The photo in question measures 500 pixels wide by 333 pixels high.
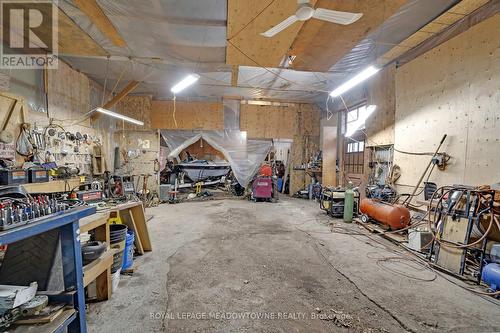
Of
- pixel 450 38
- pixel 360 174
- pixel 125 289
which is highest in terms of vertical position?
pixel 450 38

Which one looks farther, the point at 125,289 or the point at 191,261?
the point at 191,261

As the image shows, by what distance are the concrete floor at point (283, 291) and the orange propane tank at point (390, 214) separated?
1.40 feet

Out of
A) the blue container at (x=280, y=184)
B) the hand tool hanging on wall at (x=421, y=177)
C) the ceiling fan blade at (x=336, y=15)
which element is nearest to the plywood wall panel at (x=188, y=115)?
the blue container at (x=280, y=184)

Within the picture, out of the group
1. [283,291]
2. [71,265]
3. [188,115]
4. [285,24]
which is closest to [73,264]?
[71,265]

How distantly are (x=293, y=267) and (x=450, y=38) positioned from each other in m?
4.75

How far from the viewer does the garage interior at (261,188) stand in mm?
1827

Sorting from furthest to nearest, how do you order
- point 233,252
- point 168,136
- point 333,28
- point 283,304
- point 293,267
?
point 168,136 → point 233,252 → point 333,28 → point 293,267 → point 283,304

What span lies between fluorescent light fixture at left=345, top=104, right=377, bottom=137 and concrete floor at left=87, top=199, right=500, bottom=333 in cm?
346

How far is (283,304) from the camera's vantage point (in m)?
2.10

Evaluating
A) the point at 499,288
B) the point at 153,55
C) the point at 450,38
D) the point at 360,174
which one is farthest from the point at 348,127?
the point at 153,55

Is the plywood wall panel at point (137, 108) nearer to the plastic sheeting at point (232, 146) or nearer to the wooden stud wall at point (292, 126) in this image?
the plastic sheeting at point (232, 146)

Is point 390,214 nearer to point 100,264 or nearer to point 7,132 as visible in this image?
point 100,264

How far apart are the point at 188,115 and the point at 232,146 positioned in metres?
1.97

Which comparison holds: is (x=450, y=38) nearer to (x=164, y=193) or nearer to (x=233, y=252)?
(x=233, y=252)
